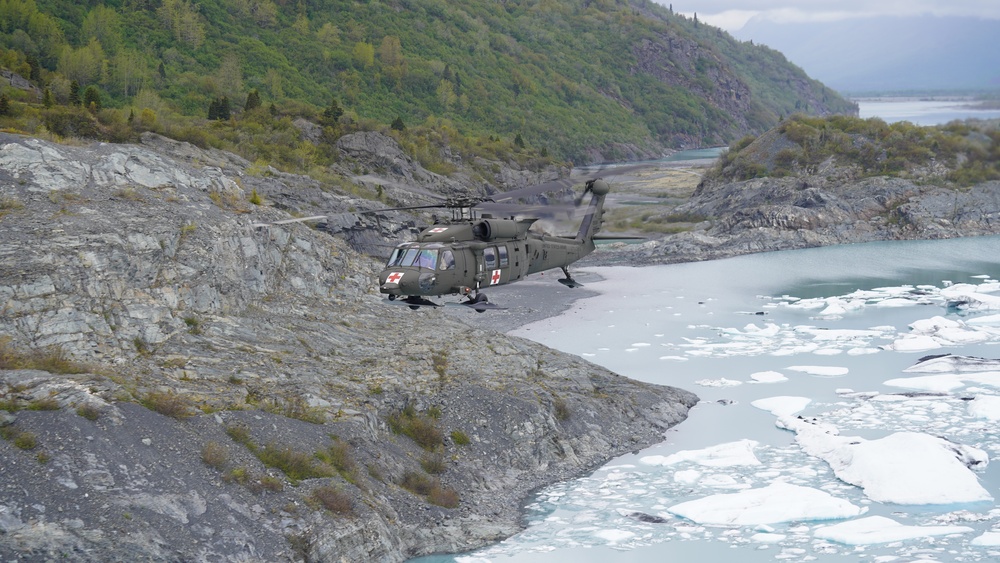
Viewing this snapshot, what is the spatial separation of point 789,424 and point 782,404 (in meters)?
1.92

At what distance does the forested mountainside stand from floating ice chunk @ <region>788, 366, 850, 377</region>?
30.6 meters

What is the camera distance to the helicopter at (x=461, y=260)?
21.2 m

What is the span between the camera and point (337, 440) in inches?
924

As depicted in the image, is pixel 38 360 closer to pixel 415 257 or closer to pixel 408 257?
pixel 408 257

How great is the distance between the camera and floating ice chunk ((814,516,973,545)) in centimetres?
2192

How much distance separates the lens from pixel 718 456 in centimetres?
2769

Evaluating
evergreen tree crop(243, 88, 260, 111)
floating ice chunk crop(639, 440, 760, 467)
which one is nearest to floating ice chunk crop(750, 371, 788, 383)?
floating ice chunk crop(639, 440, 760, 467)

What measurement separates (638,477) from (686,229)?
50500 mm

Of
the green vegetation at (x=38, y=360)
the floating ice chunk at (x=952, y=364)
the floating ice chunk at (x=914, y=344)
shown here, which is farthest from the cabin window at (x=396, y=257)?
the floating ice chunk at (x=914, y=344)

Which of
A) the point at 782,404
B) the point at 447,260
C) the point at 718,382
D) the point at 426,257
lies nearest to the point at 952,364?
the point at 782,404

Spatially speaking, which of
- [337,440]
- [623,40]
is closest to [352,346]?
[337,440]

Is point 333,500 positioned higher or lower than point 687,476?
higher

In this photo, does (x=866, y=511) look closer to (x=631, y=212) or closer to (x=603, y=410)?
(x=603, y=410)

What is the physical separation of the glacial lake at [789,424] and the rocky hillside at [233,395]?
2.06m
